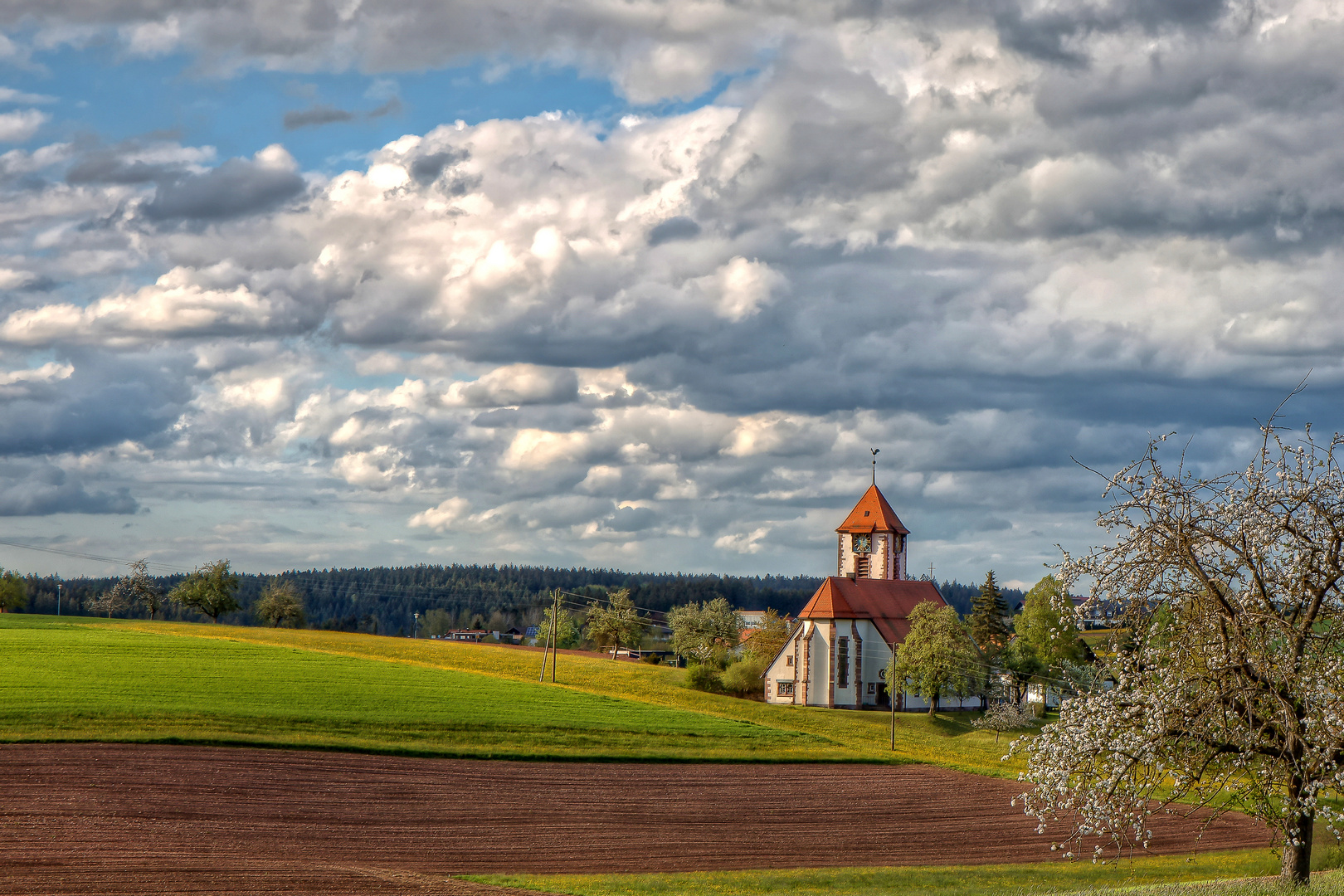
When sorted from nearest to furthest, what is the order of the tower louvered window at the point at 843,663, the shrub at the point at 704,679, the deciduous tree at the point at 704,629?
the shrub at the point at 704,679, the tower louvered window at the point at 843,663, the deciduous tree at the point at 704,629

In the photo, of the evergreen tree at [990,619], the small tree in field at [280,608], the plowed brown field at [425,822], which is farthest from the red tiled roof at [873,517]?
the small tree in field at [280,608]

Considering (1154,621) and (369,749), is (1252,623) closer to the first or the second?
(1154,621)

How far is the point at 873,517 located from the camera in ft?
329

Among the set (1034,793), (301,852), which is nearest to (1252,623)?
(1034,793)

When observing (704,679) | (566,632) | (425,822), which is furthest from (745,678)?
(566,632)

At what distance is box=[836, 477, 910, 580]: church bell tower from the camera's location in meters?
98.6

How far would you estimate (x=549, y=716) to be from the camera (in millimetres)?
56094

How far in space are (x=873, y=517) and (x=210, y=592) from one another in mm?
69366

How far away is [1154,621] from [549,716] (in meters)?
39.3

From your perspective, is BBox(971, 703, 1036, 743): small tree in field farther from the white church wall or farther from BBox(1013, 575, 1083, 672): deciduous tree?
the white church wall

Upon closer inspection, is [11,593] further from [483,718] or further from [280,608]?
[483,718]

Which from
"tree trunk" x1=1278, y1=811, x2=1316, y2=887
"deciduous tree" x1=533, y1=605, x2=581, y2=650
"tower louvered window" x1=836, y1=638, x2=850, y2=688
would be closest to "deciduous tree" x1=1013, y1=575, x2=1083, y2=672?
"tower louvered window" x1=836, y1=638, x2=850, y2=688

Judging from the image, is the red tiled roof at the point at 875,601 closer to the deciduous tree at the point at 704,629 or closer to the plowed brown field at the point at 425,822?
the deciduous tree at the point at 704,629

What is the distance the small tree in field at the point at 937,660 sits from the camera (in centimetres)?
7762
